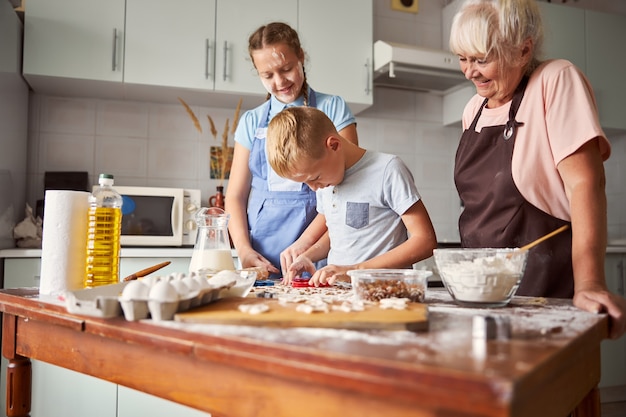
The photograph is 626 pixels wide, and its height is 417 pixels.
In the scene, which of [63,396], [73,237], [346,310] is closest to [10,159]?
[63,396]

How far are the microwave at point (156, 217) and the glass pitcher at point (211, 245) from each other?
4.10ft

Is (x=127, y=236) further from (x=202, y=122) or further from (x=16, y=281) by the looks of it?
(x=202, y=122)

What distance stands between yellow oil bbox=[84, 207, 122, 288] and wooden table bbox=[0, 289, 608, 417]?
174mm

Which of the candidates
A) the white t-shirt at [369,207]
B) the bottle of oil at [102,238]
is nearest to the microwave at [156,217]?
the white t-shirt at [369,207]

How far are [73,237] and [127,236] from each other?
1396 millimetres

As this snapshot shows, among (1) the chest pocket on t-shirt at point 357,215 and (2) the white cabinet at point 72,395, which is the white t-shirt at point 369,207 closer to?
(1) the chest pocket on t-shirt at point 357,215

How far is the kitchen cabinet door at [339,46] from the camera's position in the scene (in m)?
2.73

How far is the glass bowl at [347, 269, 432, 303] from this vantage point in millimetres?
833

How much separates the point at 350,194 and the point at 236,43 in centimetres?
148

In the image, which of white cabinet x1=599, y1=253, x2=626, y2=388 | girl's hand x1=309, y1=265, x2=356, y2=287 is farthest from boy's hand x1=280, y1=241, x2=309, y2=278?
white cabinet x1=599, y1=253, x2=626, y2=388

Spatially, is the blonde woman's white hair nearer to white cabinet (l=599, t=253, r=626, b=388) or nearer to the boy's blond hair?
the boy's blond hair

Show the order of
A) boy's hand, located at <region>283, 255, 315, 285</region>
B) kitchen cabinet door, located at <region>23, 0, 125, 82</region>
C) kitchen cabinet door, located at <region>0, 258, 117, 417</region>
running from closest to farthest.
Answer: boy's hand, located at <region>283, 255, 315, 285</region>, kitchen cabinet door, located at <region>0, 258, 117, 417</region>, kitchen cabinet door, located at <region>23, 0, 125, 82</region>

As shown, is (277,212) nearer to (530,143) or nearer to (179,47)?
(530,143)

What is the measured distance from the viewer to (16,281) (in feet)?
6.84
